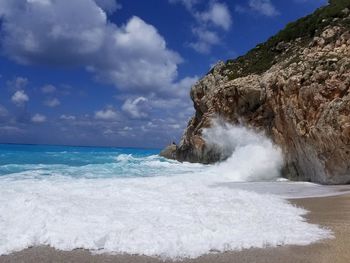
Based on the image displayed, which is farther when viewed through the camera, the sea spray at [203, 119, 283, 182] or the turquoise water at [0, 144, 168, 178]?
the turquoise water at [0, 144, 168, 178]

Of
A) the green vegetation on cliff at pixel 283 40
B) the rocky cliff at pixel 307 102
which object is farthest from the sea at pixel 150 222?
the green vegetation on cliff at pixel 283 40

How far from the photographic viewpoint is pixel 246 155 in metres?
22.7

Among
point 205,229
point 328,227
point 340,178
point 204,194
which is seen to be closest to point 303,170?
point 340,178

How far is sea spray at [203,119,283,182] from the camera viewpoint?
65.3ft

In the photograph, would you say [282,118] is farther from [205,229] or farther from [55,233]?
[55,233]

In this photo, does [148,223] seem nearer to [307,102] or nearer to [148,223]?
[148,223]

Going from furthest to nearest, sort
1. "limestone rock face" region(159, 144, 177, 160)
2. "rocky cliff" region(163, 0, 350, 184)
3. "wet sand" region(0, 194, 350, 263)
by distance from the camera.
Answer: "limestone rock face" region(159, 144, 177, 160), "rocky cliff" region(163, 0, 350, 184), "wet sand" region(0, 194, 350, 263)

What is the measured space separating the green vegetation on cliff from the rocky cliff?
4.2 inches

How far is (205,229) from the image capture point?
22.0 ft

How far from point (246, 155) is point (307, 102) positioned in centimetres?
658

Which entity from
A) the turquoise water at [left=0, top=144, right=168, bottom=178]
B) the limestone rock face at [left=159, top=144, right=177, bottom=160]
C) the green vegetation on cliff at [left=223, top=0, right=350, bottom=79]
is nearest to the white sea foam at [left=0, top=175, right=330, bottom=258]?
the turquoise water at [left=0, top=144, right=168, bottom=178]

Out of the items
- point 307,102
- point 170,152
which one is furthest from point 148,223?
point 170,152

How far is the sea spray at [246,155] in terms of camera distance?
65.3ft

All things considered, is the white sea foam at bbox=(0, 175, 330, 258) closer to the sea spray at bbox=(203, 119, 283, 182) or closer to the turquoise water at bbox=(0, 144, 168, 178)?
the sea spray at bbox=(203, 119, 283, 182)
